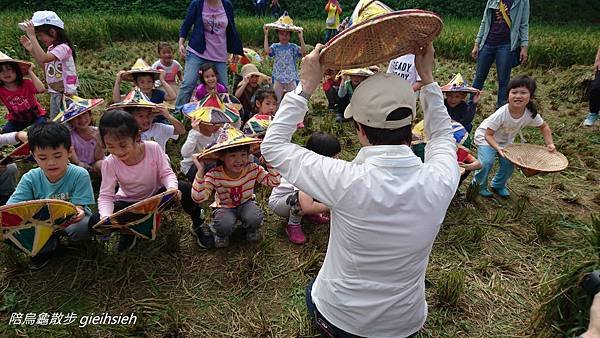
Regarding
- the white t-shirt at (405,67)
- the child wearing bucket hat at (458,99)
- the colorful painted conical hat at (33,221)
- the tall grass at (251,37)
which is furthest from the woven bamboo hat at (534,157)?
the tall grass at (251,37)

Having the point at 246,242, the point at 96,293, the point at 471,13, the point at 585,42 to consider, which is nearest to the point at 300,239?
the point at 246,242

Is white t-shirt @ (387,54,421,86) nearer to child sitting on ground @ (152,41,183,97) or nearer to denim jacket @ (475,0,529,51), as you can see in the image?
denim jacket @ (475,0,529,51)

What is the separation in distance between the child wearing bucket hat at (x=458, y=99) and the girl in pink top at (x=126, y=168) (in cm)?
281

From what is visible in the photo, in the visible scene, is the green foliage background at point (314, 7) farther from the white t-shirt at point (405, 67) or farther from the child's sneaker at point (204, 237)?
the child's sneaker at point (204, 237)

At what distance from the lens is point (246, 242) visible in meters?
3.29

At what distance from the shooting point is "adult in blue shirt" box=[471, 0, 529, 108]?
16.8 feet

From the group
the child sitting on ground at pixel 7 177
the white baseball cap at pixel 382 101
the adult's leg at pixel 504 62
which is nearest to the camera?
the white baseball cap at pixel 382 101

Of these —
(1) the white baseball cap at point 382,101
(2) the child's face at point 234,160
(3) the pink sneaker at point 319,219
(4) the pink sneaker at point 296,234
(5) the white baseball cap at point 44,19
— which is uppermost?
(1) the white baseball cap at point 382,101

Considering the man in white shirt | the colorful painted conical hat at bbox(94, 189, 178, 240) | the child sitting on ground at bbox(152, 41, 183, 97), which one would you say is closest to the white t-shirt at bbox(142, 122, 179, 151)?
the colorful painted conical hat at bbox(94, 189, 178, 240)

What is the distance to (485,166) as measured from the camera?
396cm

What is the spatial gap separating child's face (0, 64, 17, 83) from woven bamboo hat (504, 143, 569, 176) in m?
4.65

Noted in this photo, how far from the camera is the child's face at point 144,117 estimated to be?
369cm

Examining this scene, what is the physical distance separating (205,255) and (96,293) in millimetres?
776

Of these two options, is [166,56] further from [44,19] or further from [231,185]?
[231,185]
